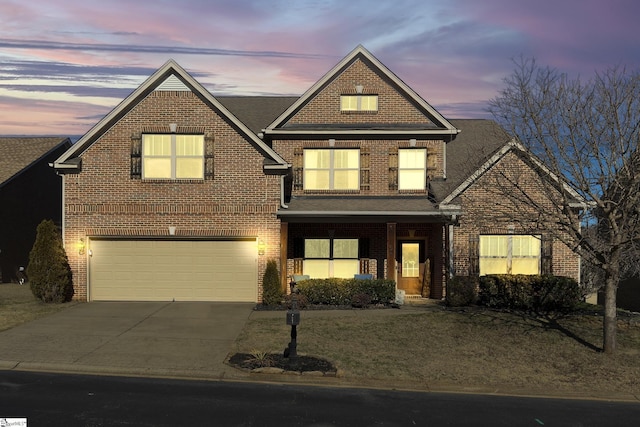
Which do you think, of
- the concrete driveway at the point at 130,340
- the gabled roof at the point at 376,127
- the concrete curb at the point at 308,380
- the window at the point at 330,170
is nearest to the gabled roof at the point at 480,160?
the gabled roof at the point at 376,127

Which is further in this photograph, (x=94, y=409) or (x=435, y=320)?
(x=435, y=320)

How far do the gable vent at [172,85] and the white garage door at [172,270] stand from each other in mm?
5489

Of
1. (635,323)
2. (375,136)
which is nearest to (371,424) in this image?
(635,323)

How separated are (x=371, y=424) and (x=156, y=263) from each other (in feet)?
41.9

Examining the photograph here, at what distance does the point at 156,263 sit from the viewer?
19.0m

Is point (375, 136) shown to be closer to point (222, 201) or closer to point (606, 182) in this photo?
point (222, 201)

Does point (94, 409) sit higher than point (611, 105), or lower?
lower

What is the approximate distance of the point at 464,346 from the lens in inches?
517

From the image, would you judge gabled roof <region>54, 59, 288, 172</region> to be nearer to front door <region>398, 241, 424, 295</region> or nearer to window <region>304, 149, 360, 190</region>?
window <region>304, 149, 360, 190</region>

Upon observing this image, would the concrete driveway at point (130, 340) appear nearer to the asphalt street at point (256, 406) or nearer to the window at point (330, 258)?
the asphalt street at point (256, 406)

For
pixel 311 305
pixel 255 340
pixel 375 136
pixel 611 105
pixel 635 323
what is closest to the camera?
pixel 611 105

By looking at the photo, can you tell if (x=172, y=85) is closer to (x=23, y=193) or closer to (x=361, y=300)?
(x=361, y=300)

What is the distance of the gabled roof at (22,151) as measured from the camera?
2678cm

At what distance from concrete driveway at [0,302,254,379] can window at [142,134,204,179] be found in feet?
15.4
